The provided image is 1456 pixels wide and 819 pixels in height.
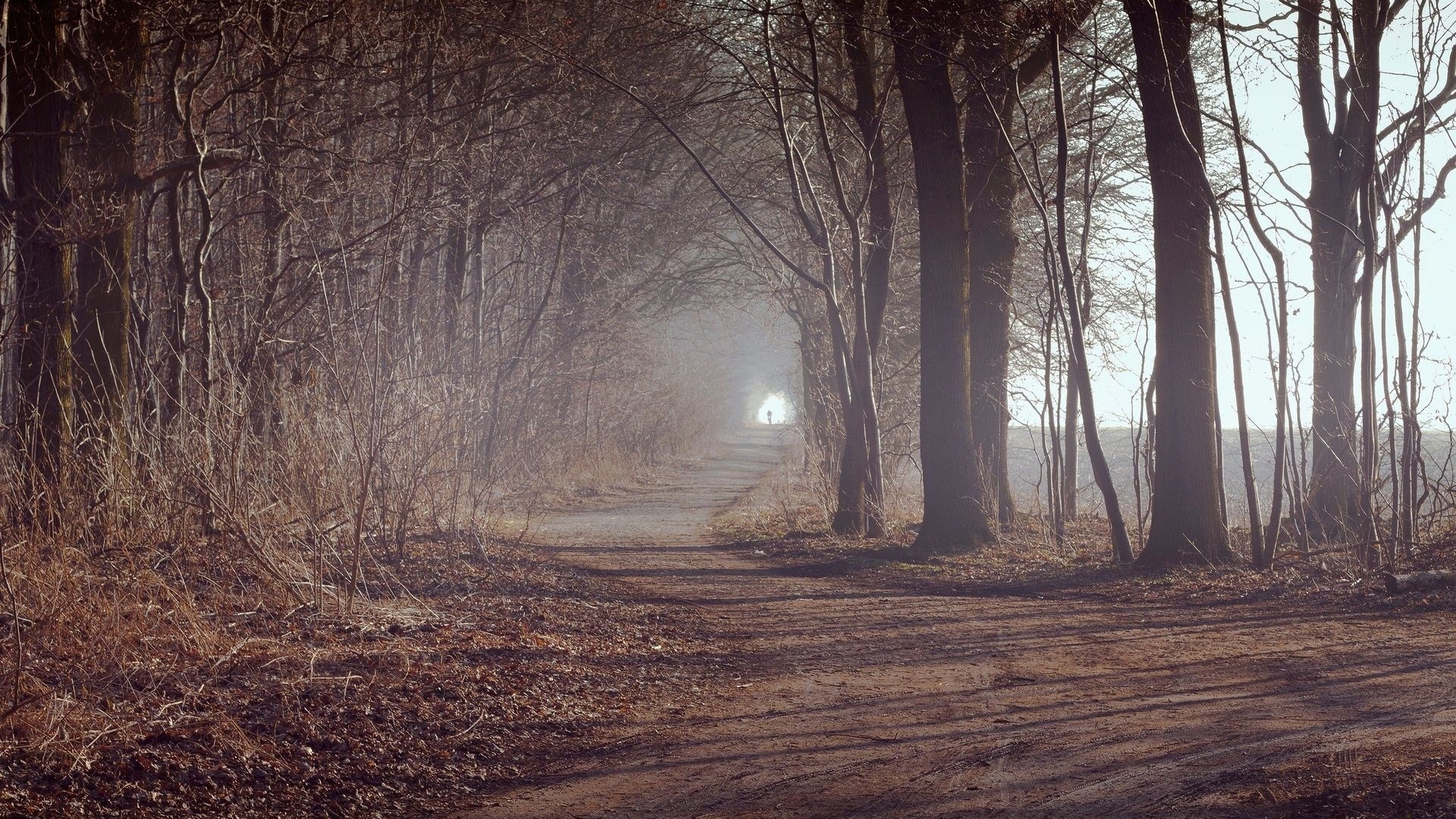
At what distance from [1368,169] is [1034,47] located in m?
3.92

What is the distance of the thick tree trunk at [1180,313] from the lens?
402 inches

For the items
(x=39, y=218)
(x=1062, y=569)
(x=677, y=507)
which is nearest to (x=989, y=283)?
(x=1062, y=569)

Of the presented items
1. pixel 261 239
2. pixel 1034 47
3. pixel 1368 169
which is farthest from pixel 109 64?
pixel 1368 169

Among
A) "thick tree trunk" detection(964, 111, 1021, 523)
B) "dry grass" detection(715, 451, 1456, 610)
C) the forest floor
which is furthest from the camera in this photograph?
"thick tree trunk" detection(964, 111, 1021, 523)

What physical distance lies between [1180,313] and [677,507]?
11.5 metres

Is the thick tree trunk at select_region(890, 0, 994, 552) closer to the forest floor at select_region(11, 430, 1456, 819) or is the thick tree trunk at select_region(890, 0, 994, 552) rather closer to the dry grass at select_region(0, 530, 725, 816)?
the forest floor at select_region(11, 430, 1456, 819)

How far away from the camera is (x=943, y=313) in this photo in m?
12.5

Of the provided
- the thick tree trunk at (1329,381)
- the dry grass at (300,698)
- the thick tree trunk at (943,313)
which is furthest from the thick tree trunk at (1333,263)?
the dry grass at (300,698)

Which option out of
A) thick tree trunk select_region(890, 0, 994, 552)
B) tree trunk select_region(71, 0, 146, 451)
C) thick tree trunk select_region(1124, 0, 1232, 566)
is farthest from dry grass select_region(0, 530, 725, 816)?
thick tree trunk select_region(890, 0, 994, 552)

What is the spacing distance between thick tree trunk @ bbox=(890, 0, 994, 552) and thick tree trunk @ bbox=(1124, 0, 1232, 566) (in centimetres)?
243

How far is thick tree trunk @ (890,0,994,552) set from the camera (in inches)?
490

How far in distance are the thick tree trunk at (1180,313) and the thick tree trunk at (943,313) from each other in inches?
95.7

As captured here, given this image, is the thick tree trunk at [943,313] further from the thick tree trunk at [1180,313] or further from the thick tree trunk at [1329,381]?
the thick tree trunk at [1329,381]

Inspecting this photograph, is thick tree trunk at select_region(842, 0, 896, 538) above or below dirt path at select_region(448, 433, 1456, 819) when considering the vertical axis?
above
